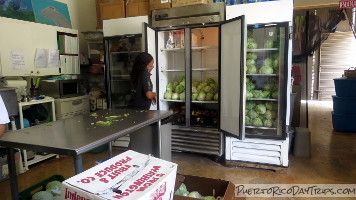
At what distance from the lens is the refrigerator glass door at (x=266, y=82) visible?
3402 millimetres

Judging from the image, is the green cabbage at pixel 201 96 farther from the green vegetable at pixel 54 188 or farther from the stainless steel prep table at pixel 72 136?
the green vegetable at pixel 54 188

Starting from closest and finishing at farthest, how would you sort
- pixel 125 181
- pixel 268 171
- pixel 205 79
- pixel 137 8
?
pixel 125 181 → pixel 268 171 → pixel 137 8 → pixel 205 79

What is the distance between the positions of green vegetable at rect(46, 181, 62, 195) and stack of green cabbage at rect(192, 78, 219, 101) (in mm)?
2492

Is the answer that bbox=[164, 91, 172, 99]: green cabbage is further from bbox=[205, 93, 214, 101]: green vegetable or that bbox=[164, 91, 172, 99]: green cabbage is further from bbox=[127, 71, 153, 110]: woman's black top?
bbox=[127, 71, 153, 110]: woman's black top

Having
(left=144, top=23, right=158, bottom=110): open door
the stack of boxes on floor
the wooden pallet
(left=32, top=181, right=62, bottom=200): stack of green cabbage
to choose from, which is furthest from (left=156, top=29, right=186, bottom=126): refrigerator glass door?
Answer: the stack of boxes on floor

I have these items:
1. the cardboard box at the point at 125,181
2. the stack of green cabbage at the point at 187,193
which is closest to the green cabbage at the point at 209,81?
the stack of green cabbage at the point at 187,193

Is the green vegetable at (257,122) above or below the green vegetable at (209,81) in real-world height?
below

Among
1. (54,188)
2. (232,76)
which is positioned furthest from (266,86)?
(54,188)

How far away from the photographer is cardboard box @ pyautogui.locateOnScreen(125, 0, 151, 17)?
4008 millimetres

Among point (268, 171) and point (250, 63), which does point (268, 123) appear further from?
point (250, 63)

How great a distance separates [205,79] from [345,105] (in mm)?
3144

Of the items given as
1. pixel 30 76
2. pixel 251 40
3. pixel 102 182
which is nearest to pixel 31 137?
pixel 102 182

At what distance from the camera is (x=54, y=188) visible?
5.84ft

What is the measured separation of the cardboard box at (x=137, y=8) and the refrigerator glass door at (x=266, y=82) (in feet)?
5.26
